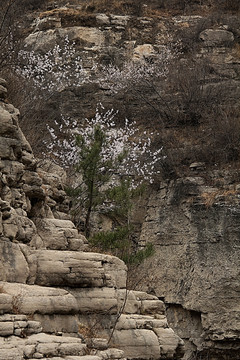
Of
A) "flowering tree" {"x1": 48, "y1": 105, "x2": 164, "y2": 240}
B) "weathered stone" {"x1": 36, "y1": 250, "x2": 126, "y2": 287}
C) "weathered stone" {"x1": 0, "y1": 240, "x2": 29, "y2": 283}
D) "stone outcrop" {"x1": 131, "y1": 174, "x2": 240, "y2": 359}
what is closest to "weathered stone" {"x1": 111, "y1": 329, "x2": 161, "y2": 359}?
"weathered stone" {"x1": 36, "y1": 250, "x2": 126, "y2": 287}

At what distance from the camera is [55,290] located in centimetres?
1642

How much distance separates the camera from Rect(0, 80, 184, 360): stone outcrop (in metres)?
15.2

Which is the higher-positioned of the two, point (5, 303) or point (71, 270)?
point (5, 303)

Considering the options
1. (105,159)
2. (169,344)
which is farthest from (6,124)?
(105,159)

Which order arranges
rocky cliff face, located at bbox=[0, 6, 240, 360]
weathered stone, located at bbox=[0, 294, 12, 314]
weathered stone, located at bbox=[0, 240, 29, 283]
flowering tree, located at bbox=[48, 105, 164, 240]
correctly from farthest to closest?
flowering tree, located at bbox=[48, 105, 164, 240], rocky cliff face, located at bbox=[0, 6, 240, 360], weathered stone, located at bbox=[0, 240, 29, 283], weathered stone, located at bbox=[0, 294, 12, 314]

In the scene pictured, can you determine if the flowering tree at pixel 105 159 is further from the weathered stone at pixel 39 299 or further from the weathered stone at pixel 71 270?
the weathered stone at pixel 39 299

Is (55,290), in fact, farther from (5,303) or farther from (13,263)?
(5,303)

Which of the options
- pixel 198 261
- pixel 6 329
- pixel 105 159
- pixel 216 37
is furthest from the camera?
pixel 216 37

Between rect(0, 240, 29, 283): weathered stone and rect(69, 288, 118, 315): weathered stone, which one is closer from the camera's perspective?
rect(0, 240, 29, 283): weathered stone

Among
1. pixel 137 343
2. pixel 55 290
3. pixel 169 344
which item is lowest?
pixel 169 344

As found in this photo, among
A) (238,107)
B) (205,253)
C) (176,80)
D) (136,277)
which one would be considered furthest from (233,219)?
(176,80)

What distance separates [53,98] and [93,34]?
15.6 ft

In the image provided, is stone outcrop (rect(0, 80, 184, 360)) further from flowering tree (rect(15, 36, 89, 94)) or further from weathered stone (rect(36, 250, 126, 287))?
flowering tree (rect(15, 36, 89, 94))

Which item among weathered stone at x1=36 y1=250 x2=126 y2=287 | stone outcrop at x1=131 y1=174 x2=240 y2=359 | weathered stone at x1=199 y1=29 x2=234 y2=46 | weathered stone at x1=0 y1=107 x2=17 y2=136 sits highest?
weathered stone at x1=0 y1=107 x2=17 y2=136
